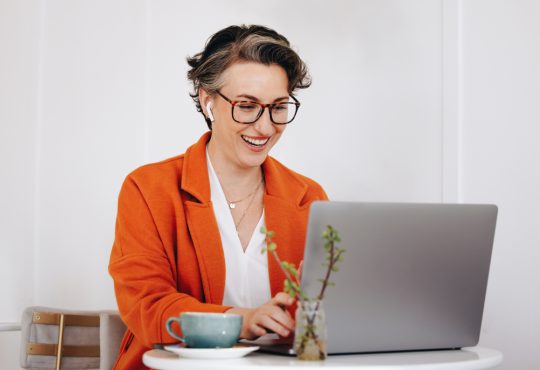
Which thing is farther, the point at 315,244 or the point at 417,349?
the point at 417,349

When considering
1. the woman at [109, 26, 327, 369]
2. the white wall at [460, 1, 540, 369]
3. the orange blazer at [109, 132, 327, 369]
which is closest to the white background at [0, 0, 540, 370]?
the white wall at [460, 1, 540, 369]

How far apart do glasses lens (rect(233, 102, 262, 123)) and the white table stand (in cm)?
77

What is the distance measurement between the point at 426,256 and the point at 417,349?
0.22m

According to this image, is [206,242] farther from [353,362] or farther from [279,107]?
[353,362]

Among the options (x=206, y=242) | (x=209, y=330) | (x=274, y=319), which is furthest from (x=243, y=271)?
(x=209, y=330)

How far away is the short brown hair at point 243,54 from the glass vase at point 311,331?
3.17 ft

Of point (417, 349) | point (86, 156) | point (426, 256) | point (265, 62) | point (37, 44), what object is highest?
point (37, 44)

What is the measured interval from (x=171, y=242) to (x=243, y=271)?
0.77 ft

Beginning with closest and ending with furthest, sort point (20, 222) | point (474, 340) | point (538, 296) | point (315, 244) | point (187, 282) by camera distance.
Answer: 1. point (315, 244)
2. point (474, 340)
3. point (187, 282)
4. point (538, 296)
5. point (20, 222)

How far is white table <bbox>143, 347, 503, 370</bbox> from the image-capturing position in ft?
4.52

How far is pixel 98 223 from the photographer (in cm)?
317

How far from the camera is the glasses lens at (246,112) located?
2162 mm

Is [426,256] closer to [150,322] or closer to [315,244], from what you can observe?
[315,244]

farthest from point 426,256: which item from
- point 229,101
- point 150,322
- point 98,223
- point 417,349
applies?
point 98,223
